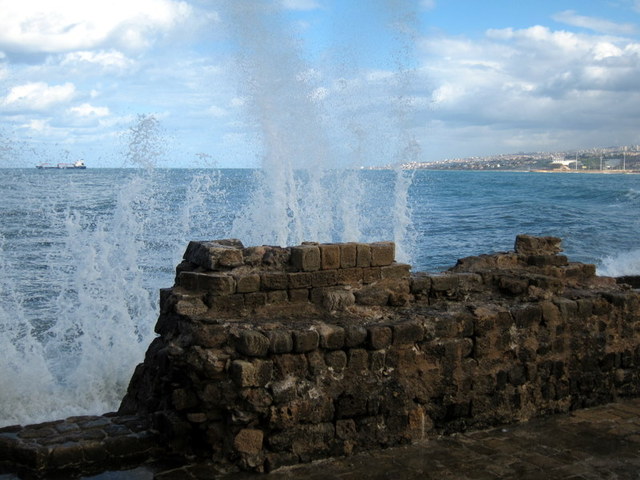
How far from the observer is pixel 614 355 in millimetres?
6641

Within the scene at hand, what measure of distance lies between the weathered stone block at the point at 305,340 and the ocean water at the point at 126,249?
14.3 feet

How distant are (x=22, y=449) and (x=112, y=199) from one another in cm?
3140

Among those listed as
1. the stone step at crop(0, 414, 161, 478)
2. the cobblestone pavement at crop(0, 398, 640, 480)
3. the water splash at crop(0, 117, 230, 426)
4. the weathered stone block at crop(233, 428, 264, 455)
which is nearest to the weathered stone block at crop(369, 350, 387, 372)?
the cobblestone pavement at crop(0, 398, 640, 480)

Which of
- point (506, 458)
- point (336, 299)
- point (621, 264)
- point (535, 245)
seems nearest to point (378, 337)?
point (336, 299)

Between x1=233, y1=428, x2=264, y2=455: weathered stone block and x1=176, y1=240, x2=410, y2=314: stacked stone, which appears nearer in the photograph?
x1=233, y1=428, x2=264, y2=455: weathered stone block

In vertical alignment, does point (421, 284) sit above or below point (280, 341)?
above

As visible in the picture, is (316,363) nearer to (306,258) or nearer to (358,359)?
(358,359)

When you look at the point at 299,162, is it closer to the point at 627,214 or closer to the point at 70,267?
the point at 70,267

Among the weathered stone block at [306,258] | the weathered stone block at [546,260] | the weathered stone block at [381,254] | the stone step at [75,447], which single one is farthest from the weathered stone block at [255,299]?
the weathered stone block at [546,260]

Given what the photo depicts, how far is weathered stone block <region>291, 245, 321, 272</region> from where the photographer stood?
544 centimetres

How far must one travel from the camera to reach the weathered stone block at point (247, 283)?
17.3 ft

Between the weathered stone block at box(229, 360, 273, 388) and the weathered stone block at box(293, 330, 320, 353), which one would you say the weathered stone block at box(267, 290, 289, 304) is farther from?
the weathered stone block at box(229, 360, 273, 388)

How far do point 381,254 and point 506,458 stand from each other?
1925 millimetres

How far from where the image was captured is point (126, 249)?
12.8 meters
